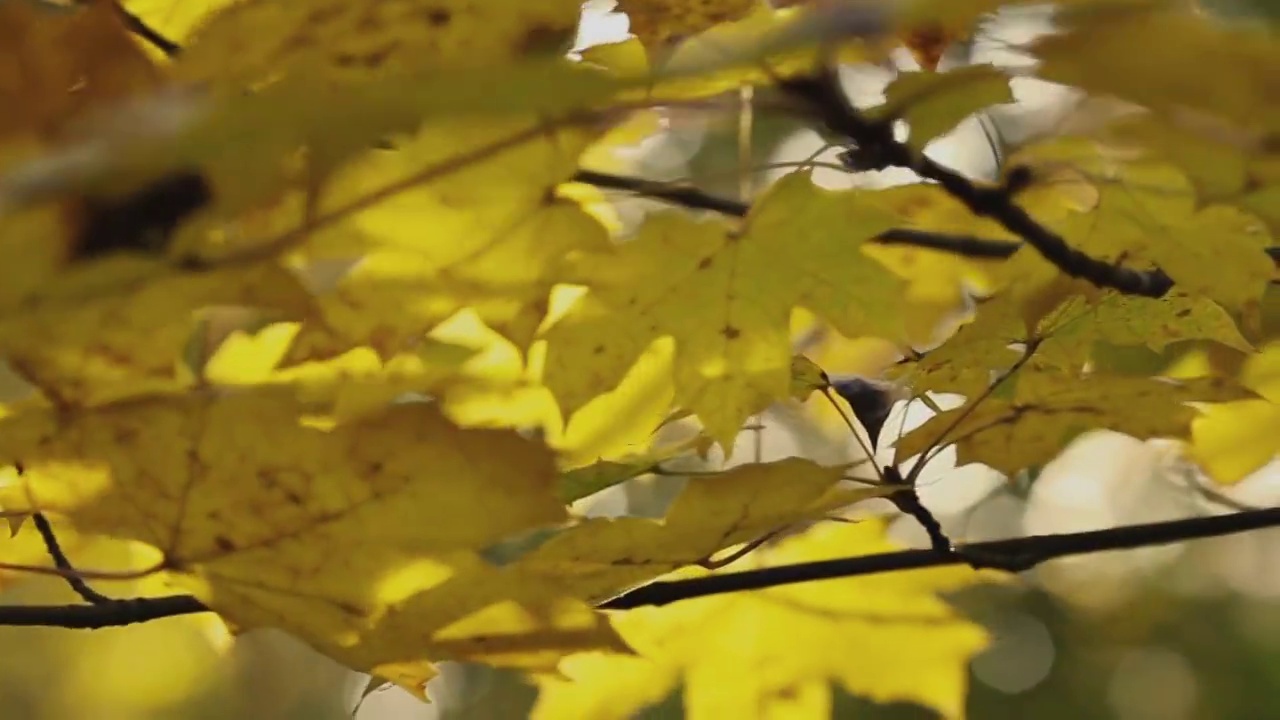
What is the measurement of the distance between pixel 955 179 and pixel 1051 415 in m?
0.12

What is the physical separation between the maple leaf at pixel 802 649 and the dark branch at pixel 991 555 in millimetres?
166

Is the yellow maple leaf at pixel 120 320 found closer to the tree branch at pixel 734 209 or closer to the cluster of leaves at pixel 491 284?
the cluster of leaves at pixel 491 284

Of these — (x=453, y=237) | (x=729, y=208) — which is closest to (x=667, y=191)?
(x=729, y=208)

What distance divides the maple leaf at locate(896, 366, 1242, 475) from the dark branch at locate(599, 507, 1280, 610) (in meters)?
0.04

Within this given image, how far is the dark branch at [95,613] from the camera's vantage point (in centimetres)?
54

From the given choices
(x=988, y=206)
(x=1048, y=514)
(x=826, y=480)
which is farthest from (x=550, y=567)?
(x=1048, y=514)

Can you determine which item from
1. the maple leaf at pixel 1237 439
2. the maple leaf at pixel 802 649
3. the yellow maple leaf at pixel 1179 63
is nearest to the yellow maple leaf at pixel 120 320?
the yellow maple leaf at pixel 1179 63

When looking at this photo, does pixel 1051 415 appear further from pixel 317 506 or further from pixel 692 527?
pixel 317 506

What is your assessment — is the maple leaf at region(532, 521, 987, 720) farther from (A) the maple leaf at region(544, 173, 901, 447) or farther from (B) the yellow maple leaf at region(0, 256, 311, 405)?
(B) the yellow maple leaf at region(0, 256, 311, 405)

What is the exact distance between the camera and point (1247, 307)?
0.56 m

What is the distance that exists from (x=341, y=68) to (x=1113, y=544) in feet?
1.16

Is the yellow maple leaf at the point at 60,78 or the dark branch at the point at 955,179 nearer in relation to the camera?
the yellow maple leaf at the point at 60,78

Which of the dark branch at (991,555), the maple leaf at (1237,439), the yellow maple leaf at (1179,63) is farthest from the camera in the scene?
the maple leaf at (1237,439)

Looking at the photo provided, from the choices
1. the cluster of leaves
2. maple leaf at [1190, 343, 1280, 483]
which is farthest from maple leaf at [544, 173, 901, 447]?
maple leaf at [1190, 343, 1280, 483]
